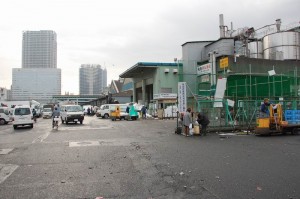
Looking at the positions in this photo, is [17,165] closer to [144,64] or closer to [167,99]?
[167,99]

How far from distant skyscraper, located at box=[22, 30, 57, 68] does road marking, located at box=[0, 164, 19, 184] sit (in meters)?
141

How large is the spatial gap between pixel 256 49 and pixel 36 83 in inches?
4629

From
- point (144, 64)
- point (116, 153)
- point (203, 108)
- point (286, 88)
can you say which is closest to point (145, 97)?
point (144, 64)

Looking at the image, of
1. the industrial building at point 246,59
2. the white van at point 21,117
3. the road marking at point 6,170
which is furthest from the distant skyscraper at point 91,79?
the road marking at point 6,170

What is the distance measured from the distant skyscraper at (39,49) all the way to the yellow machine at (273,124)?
138 m

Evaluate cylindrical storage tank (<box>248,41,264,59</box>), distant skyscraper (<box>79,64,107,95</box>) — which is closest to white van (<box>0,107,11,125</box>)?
cylindrical storage tank (<box>248,41,264,59</box>)

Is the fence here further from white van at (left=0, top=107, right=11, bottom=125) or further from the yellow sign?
white van at (left=0, top=107, right=11, bottom=125)

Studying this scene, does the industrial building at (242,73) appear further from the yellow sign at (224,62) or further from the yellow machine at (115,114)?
the yellow machine at (115,114)

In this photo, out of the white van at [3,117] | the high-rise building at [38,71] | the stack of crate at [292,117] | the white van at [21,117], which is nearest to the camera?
the stack of crate at [292,117]

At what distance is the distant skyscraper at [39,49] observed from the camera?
14238 centimetres

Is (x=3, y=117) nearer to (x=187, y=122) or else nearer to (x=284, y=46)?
(x=187, y=122)

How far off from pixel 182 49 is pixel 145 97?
449 inches

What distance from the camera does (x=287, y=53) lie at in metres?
38.3

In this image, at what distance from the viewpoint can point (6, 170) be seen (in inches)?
331
